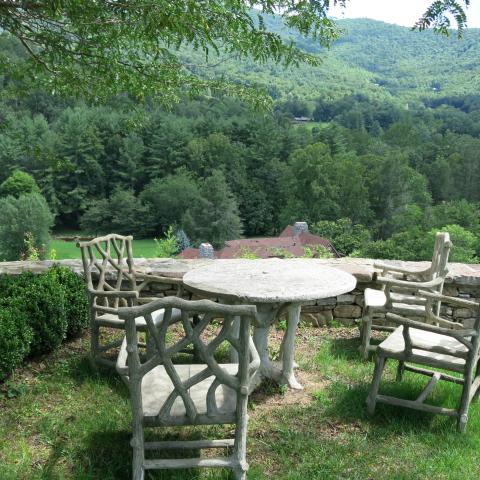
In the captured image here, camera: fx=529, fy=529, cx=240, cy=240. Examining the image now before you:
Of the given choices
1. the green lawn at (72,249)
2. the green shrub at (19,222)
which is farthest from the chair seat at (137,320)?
the green shrub at (19,222)

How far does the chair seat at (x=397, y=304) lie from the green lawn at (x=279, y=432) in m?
0.46

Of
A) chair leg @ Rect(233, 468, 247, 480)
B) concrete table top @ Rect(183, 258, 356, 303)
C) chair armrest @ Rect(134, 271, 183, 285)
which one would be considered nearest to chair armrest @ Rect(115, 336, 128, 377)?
chair leg @ Rect(233, 468, 247, 480)

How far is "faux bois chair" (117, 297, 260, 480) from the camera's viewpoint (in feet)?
6.68

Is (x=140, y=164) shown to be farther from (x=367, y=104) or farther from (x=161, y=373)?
(x=161, y=373)

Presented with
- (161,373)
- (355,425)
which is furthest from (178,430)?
(355,425)

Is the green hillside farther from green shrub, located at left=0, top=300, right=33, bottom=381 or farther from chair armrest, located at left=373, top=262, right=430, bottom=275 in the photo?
green shrub, located at left=0, top=300, right=33, bottom=381

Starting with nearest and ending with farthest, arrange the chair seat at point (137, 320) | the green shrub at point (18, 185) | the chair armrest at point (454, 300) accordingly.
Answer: the chair armrest at point (454, 300)
the chair seat at point (137, 320)
the green shrub at point (18, 185)

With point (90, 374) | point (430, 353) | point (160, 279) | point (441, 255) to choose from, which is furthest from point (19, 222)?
point (430, 353)

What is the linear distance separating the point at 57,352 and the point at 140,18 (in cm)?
234

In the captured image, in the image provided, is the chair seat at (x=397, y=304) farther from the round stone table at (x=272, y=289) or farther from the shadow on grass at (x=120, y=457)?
the shadow on grass at (x=120, y=457)

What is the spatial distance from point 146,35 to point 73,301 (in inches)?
79.7

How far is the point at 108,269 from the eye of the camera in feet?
14.7

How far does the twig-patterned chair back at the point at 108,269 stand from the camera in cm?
345

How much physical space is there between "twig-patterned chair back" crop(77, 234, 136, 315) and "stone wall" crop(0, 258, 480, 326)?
340 millimetres
